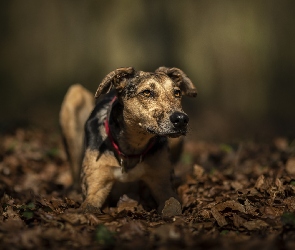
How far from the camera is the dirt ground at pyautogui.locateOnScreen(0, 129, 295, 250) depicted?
449 cm

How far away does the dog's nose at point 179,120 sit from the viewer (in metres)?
5.89

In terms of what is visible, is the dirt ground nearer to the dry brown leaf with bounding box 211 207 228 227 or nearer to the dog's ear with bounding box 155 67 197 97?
the dry brown leaf with bounding box 211 207 228 227

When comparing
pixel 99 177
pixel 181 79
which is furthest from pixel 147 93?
pixel 99 177

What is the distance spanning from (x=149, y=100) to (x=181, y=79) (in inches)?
38.8

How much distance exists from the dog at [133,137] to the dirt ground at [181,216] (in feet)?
1.02

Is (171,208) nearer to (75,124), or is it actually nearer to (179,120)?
(179,120)

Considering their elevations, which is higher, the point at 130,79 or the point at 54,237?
the point at 130,79

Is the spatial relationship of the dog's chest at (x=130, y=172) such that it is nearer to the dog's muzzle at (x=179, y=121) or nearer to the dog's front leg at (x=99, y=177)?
the dog's front leg at (x=99, y=177)

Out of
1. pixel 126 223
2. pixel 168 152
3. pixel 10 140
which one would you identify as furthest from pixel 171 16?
pixel 126 223

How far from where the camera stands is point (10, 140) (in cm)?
1185

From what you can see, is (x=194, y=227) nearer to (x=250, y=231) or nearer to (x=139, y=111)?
(x=250, y=231)

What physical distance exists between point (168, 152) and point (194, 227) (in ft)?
6.49

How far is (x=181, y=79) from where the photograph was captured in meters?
7.11

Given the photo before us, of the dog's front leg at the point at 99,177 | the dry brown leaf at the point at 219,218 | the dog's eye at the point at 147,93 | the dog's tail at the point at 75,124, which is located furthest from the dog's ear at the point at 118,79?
the dog's tail at the point at 75,124
